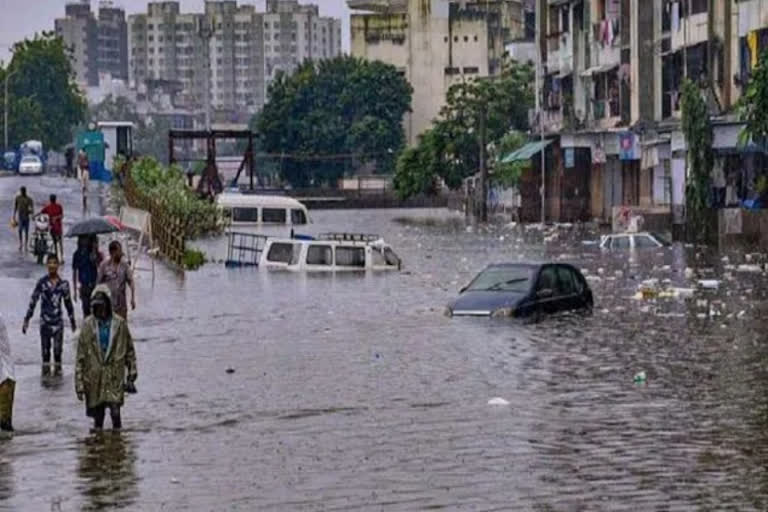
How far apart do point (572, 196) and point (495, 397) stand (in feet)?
230

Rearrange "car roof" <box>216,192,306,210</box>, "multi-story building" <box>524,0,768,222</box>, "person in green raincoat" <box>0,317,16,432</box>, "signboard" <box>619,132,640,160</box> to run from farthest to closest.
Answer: "signboard" <box>619,132,640,160</box> → "car roof" <box>216,192,306,210</box> → "multi-story building" <box>524,0,768,222</box> → "person in green raincoat" <box>0,317,16,432</box>

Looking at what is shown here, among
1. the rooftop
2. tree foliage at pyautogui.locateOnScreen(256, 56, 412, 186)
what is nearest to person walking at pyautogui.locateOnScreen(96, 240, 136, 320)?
tree foliage at pyautogui.locateOnScreen(256, 56, 412, 186)

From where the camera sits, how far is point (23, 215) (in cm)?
5662

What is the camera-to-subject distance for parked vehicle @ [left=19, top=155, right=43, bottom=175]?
11494 centimetres

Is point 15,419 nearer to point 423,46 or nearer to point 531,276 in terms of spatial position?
point 531,276

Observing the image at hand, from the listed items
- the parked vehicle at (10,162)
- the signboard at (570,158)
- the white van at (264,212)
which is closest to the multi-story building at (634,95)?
the signboard at (570,158)

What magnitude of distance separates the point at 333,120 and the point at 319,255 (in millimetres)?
95754

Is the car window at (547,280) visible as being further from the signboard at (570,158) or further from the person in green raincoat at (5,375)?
the signboard at (570,158)

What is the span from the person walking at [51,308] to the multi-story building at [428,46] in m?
131

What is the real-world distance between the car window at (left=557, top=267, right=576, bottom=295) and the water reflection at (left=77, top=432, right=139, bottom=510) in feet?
52.2

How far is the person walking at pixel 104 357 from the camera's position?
21.2 m

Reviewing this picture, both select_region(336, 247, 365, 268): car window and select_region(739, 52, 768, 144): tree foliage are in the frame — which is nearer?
select_region(336, 247, 365, 268): car window

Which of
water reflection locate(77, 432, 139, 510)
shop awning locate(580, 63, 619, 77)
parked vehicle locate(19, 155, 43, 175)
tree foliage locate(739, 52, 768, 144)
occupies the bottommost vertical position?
water reflection locate(77, 432, 139, 510)

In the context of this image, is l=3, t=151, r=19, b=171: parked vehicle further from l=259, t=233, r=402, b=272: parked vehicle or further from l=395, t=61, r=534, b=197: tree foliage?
l=259, t=233, r=402, b=272: parked vehicle
